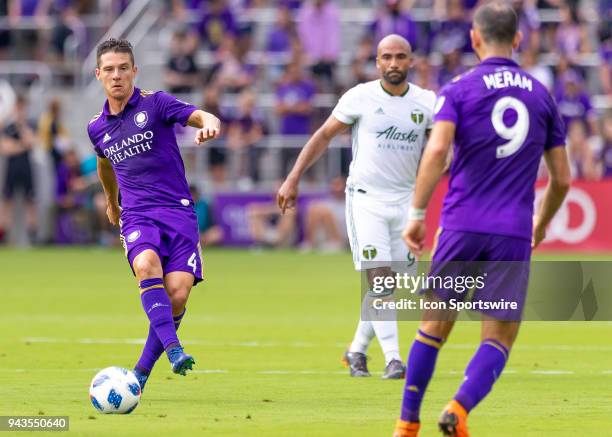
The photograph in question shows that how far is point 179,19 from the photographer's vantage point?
31.3 metres

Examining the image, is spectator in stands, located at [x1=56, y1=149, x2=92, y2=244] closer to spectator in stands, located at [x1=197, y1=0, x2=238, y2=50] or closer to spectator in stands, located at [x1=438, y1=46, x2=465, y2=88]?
spectator in stands, located at [x1=197, y1=0, x2=238, y2=50]

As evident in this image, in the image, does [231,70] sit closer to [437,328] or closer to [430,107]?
[430,107]

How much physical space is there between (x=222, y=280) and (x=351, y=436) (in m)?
13.4

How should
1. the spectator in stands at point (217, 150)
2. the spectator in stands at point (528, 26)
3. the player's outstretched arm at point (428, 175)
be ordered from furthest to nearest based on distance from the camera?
1. the spectator in stands at point (217, 150)
2. the spectator in stands at point (528, 26)
3. the player's outstretched arm at point (428, 175)

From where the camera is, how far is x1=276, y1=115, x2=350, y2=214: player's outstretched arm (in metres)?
10.6

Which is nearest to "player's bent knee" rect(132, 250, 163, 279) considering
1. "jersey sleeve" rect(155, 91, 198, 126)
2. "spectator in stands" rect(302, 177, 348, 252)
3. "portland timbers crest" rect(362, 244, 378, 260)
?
"jersey sleeve" rect(155, 91, 198, 126)

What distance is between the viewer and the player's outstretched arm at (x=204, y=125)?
930 cm

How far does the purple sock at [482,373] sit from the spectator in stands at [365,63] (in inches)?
819

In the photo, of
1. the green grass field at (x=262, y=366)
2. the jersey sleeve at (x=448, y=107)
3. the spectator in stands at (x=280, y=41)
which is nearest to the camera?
the jersey sleeve at (x=448, y=107)

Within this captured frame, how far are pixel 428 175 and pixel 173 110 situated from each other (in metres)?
3.12

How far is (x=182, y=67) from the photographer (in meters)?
29.7

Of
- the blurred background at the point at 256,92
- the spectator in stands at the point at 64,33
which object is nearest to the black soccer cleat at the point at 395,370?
the blurred background at the point at 256,92

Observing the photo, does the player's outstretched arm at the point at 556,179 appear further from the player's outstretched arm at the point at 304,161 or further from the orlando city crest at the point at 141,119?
the orlando city crest at the point at 141,119

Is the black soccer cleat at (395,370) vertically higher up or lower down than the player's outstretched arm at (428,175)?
lower down
